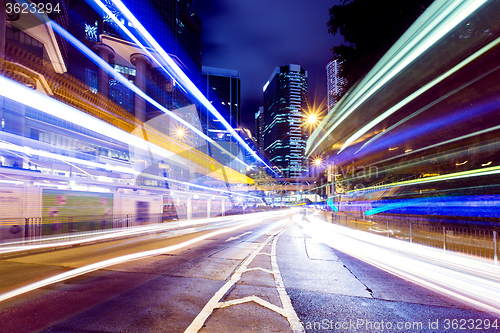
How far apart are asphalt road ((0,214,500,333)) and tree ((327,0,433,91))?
15.3 m

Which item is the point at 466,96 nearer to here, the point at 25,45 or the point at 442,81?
the point at 442,81

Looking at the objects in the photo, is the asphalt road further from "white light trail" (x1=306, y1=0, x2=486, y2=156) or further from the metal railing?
A: "white light trail" (x1=306, y1=0, x2=486, y2=156)

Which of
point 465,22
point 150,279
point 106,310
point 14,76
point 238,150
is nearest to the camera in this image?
point 106,310

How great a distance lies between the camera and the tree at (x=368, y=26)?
15.8 metres

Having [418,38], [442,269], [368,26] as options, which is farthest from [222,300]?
[368,26]

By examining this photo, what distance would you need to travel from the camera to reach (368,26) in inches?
671

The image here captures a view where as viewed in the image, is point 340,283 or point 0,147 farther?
point 0,147

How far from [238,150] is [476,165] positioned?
429 feet

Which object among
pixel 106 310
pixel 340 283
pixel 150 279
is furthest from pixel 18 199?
pixel 340 283

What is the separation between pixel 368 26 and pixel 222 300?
19.4 metres

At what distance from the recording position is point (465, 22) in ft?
32.9

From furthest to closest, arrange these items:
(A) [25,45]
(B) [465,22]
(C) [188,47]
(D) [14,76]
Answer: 1. (C) [188,47]
2. (A) [25,45]
3. (D) [14,76]
4. (B) [465,22]

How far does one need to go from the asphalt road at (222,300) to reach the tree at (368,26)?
1527 cm

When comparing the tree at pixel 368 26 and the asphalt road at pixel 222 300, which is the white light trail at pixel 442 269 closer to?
the asphalt road at pixel 222 300
